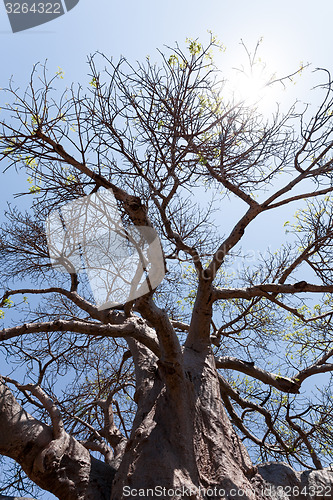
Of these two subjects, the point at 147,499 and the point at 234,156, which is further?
the point at 234,156

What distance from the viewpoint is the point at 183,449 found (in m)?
2.53

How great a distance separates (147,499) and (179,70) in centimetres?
358

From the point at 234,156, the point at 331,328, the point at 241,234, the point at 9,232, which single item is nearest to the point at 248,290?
the point at 241,234

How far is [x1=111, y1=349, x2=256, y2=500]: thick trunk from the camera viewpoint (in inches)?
89.8

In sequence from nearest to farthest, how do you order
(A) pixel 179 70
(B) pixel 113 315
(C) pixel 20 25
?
(C) pixel 20 25, (A) pixel 179 70, (B) pixel 113 315

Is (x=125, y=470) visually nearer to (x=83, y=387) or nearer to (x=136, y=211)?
(x=136, y=211)

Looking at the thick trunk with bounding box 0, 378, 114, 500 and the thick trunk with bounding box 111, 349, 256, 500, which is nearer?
the thick trunk with bounding box 111, 349, 256, 500

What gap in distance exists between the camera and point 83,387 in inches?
219

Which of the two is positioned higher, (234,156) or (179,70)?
(179,70)

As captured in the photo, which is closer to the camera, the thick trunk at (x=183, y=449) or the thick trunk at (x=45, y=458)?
the thick trunk at (x=183, y=449)

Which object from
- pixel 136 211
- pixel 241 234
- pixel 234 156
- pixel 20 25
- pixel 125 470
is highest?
pixel 20 25

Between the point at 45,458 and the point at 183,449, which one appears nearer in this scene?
the point at 45,458

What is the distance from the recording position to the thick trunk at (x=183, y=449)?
228 cm

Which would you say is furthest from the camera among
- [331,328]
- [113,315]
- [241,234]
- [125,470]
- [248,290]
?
[331,328]
